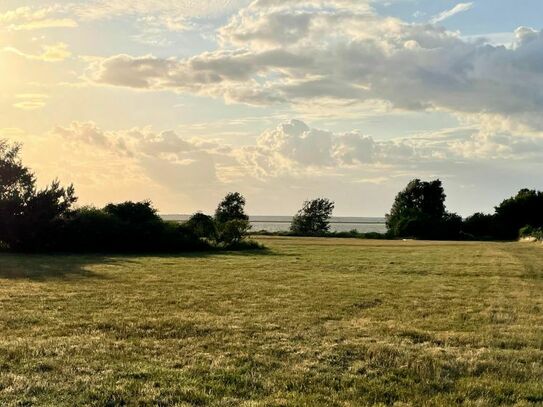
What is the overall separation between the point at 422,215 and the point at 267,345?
118 meters

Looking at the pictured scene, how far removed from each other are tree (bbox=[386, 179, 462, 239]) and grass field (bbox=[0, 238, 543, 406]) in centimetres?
10067

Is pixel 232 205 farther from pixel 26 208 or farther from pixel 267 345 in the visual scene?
pixel 267 345

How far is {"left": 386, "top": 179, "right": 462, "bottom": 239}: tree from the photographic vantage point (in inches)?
4678

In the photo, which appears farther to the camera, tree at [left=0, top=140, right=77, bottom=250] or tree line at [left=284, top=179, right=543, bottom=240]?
tree line at [left=284, top=179, right=543, bottom=240]

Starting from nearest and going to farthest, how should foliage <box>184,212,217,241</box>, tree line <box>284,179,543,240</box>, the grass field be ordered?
the grass field
foliage <box>184,212,217,241</box>
tree line <box>284,179,543,240</box>

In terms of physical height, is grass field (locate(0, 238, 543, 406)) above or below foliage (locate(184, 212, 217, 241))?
below

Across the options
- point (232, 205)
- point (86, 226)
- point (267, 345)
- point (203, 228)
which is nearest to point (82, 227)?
point (86, 226)

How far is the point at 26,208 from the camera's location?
46812 millimetres

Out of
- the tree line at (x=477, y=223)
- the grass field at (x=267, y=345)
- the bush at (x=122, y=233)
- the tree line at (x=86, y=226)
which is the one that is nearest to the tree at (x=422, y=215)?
the tree line at (x=477, y=223)

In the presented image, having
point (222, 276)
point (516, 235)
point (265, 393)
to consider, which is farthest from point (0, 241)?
point (516, 235)

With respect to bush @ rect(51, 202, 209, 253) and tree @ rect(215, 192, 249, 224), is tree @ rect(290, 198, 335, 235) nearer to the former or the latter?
tree @ rect(215, 192, 249, 224)

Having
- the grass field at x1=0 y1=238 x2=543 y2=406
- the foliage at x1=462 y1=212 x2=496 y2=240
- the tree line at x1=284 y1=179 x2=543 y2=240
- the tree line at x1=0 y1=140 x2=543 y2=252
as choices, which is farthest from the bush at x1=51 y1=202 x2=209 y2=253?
the foliage at x1=462 y1=212 x2=496 y2=240

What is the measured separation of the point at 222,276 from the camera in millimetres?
25703

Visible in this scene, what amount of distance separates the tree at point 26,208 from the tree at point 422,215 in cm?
8333
